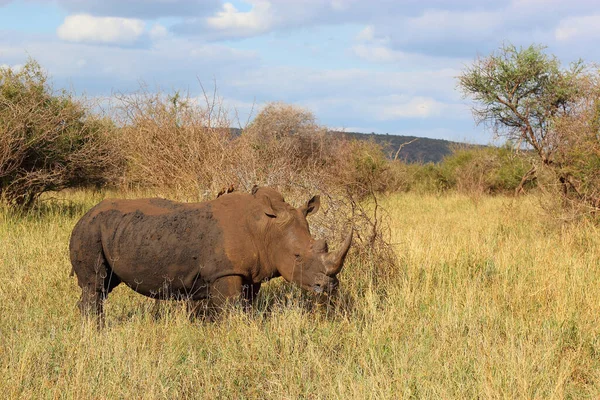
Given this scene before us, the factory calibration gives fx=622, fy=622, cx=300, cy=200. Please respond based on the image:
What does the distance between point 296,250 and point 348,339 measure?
Answer: 0.91m

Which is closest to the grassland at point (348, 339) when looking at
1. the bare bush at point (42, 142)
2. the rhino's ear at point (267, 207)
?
the rhino's ear at point (267, 207)

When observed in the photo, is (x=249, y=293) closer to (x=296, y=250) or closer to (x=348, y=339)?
(x=296, y=250)

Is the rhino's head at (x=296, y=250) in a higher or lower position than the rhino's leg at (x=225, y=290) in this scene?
higher

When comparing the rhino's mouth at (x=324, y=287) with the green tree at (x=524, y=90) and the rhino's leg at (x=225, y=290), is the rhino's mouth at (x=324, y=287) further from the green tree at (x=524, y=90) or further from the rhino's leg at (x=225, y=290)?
the green tree at (x=524, y=90)

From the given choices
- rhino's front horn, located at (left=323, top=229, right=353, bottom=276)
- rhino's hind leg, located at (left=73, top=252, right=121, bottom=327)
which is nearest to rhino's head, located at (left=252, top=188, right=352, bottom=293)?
rhino's front horn, located at (left=323, top=229, right=353, bottom=276)

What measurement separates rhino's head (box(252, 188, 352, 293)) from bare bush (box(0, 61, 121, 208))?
8.58 meters

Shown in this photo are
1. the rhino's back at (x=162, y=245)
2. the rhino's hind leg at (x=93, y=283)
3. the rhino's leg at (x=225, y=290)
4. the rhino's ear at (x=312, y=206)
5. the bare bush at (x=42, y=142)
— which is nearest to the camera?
the rhino's leg at (x=225, y=290)

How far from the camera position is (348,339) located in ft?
18.1

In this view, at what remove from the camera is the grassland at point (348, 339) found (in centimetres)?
446

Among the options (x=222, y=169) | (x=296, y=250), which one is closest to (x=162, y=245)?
→ (x=296, y=250)

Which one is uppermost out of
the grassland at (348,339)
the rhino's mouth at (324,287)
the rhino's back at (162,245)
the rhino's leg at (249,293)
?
the rhino's back at (162,245)

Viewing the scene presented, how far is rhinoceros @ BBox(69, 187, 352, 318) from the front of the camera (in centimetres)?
560

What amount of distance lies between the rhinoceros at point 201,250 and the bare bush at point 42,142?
7.59 m

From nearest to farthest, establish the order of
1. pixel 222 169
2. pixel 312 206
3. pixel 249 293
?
pixel 249 293
pixel 312 206
pixel 222 169
